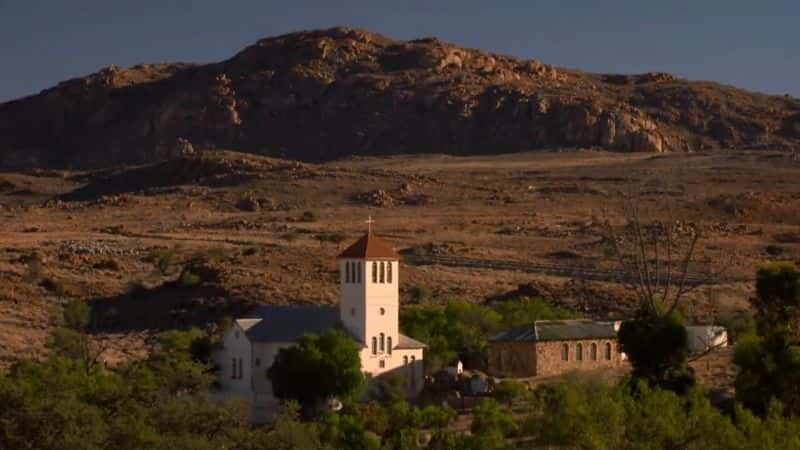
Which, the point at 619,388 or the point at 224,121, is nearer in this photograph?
the point at 619,388

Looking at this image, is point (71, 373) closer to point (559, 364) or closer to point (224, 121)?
point (559, 364)

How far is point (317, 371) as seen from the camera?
5175 cm

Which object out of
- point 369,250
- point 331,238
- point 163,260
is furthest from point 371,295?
point 331,238

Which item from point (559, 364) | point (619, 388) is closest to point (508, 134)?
point (559, 364)

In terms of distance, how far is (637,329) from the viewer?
51.1m

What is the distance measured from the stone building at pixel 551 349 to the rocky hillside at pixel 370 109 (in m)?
94.2

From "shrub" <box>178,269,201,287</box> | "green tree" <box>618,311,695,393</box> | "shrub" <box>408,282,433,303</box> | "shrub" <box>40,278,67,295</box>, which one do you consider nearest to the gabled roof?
"green tree" <box>618,311,695,393</box>

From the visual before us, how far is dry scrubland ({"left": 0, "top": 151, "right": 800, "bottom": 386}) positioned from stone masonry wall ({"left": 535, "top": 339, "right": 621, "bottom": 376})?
333 centimetres

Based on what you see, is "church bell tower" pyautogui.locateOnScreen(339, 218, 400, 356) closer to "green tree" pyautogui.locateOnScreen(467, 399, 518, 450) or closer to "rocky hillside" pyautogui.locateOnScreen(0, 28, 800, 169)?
"green tree" pyautogui.locateOnScreen(467, 399, 518, 450)

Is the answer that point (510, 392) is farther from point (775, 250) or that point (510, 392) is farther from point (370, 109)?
point (370, 109)

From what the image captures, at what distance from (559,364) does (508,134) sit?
100m

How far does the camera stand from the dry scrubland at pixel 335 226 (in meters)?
71.9

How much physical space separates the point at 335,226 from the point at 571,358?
43484 mm

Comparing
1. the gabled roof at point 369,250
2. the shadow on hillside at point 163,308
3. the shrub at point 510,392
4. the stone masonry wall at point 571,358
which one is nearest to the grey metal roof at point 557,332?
the stone masonry wall at point 571,358
